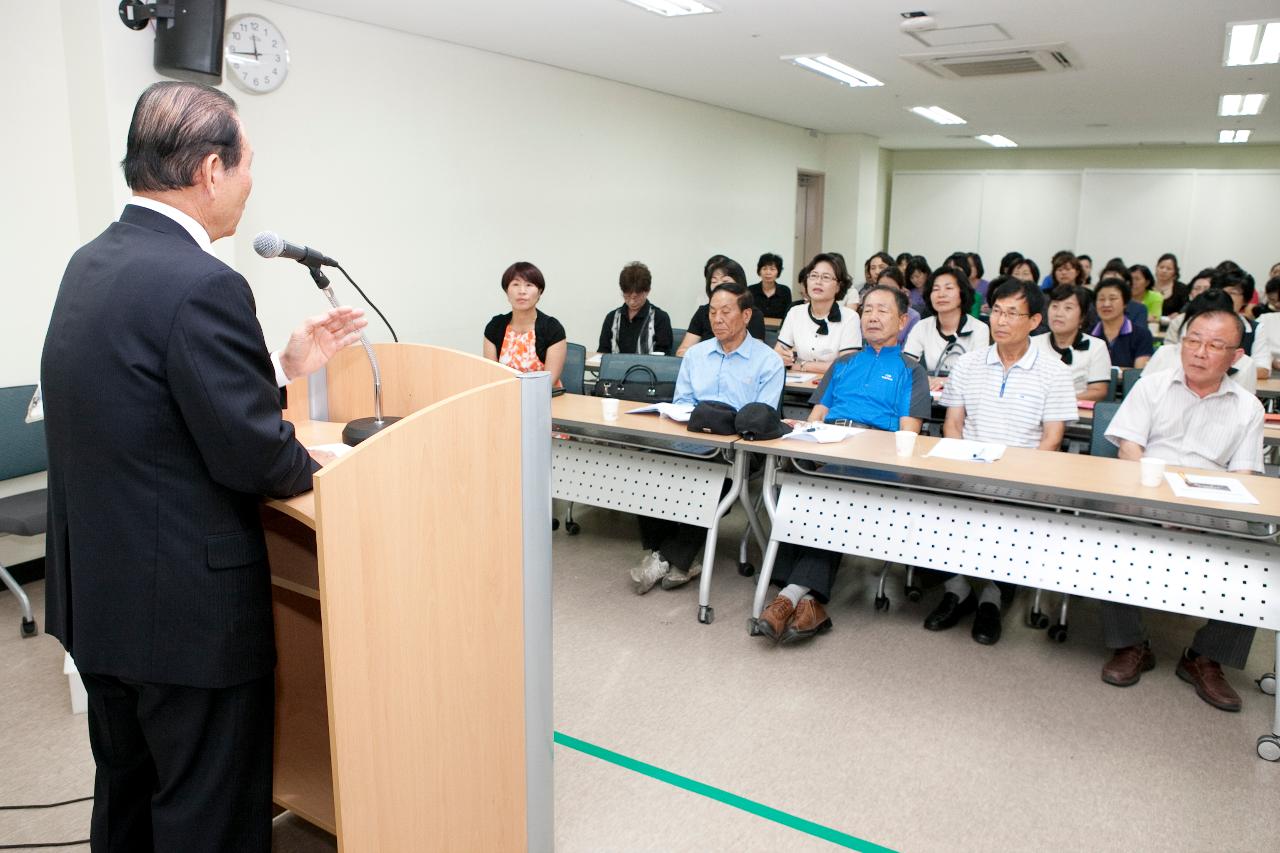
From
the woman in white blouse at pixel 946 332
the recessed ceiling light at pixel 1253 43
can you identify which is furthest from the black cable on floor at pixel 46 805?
the recessed ceiling light at pixel 1253 43

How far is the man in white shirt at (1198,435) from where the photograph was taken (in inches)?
119

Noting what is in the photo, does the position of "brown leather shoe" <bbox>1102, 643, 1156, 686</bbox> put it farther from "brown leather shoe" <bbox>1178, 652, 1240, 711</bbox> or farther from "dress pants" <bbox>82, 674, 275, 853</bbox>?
"dress pants" <bbox>82, 674, 275, 853</bbox>

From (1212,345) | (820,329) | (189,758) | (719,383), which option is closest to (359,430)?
(189,758)

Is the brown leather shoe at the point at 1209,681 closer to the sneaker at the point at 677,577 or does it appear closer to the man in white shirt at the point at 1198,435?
the man in white shirt at the point at 1198,435

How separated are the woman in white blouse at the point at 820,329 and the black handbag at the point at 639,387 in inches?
49.6

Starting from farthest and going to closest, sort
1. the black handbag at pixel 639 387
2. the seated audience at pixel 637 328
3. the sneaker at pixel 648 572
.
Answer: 1. the seated audience at pixel 637 328
2. the black handbag at pixel 639 387
3. the sneaker at pixel 648 572

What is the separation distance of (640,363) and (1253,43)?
4740 millimetres

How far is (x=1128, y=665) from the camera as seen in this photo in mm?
3146

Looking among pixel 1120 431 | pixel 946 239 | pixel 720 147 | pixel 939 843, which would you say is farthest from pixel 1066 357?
pixel 946 239

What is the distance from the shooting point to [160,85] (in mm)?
1422

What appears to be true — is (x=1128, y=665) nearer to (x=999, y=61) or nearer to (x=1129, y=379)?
(x=1129, y=379)

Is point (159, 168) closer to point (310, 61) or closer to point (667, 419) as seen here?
point (667, 419)

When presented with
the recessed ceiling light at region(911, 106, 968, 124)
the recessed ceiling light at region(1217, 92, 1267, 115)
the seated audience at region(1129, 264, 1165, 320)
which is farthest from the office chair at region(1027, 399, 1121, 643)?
the recessed ceiling light at region(911, 106, 968, 124)

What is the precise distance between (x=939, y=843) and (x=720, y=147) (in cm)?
841
